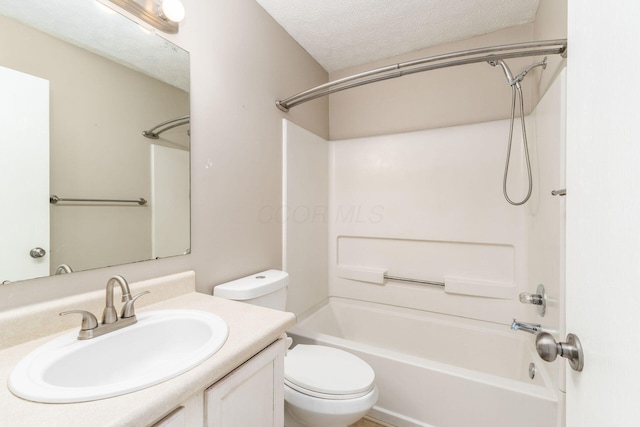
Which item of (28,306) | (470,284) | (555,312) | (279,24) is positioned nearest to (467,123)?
(470,284)

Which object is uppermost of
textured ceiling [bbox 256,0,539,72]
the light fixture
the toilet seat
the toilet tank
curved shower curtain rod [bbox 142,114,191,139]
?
textured ceiling [bbox 256,0,539,72]

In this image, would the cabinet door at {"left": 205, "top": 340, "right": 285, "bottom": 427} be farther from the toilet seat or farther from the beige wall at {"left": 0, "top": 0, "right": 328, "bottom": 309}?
the beige wall at {"left": 0, "top": 0, "right": 328, "bottom": 309}

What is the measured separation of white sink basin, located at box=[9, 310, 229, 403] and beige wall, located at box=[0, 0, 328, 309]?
8.8 inches

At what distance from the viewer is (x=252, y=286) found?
1314 mm

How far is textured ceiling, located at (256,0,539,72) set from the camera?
5.23 ft

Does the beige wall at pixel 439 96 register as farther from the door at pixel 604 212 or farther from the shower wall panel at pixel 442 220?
the door at pixel 604 212

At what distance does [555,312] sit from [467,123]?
1.38 metres

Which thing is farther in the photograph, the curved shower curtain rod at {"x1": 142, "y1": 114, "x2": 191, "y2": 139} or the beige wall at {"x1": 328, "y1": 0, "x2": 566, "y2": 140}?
the beige wall at {"x1": 328, "y1": 0, "x2": 566, "y2": 140}

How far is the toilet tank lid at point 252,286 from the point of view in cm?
125

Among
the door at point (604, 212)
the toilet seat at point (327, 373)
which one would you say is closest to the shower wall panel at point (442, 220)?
the toilet seat at point (327, 373)

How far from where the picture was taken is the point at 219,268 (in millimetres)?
1336

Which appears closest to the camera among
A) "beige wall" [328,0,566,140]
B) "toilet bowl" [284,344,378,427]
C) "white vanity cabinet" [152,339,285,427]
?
"white vanity cabinet" [152,339,285,427]

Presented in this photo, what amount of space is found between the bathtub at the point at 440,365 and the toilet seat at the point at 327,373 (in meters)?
0.14

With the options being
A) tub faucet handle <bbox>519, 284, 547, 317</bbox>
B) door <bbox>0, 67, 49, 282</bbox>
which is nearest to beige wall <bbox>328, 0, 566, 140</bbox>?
tub faucet handle <bbox>519, 284, 547, 317</bbox>
